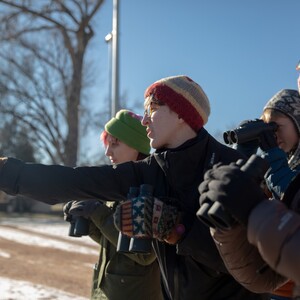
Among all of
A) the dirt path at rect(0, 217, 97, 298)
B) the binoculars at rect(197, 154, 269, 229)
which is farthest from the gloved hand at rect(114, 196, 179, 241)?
the dirt path at rect(0, 217, 97, 298)

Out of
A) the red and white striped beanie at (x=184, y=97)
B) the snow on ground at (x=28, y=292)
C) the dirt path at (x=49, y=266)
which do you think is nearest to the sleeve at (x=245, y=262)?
the red and white striped beanie at (x=184, y=97)

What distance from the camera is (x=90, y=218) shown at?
9.55ft

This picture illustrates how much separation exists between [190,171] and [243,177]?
2.50 ft

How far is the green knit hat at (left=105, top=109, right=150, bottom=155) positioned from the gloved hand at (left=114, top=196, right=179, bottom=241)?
124 centimetres

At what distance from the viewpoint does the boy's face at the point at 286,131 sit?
2.61m

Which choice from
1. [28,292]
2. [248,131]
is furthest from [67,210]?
[28,292]

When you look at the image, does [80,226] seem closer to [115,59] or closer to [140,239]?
[140,239]

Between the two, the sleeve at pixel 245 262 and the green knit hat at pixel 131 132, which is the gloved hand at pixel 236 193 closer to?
the sleeve at pixel 245 262

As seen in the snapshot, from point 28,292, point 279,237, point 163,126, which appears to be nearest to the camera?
point 279,237

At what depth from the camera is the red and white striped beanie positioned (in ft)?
7.20

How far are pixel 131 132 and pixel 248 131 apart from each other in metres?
0.96

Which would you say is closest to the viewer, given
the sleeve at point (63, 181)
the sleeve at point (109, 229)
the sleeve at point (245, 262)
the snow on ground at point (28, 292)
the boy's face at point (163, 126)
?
the sleeve at point (245, 262)

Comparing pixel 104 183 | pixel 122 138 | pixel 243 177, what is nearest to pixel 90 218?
pixel 122 138

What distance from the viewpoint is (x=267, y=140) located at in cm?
241
